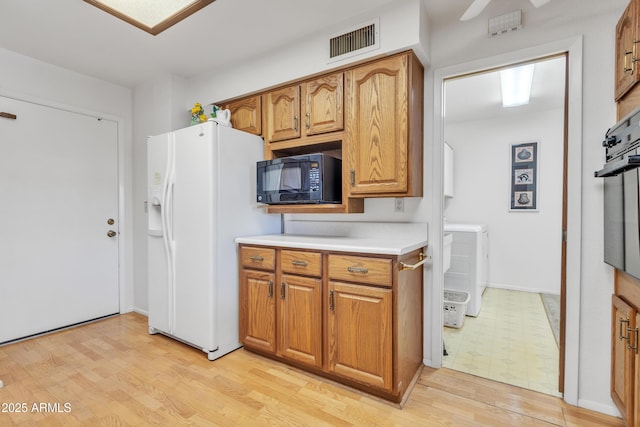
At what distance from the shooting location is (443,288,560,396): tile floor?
206cm

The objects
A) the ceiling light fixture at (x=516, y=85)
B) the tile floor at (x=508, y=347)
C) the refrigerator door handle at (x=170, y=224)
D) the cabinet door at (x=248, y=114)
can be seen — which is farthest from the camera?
the ceiling light fixture at (x=516, y=85)

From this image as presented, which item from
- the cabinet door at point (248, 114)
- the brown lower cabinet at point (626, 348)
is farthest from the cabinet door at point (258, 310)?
the brown lower cabinet at point (626, 348)

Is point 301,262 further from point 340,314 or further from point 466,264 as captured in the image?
point 466,264

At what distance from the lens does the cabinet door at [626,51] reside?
1334 mm

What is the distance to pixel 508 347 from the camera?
247 centimetres

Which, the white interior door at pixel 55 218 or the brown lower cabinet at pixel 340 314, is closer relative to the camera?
the brown lower cabinet at pixel 340 314

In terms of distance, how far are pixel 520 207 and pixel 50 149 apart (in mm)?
5405

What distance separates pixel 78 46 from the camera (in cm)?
249

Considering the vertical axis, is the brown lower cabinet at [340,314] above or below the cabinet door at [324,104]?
below

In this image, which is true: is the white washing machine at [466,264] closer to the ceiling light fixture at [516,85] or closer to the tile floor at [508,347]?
the tile floor at [508,347]

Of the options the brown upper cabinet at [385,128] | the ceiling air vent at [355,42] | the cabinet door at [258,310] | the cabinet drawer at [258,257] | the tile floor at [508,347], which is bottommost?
the tile floor at [508,347]

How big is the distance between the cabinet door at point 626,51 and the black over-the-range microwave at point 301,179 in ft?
5.23

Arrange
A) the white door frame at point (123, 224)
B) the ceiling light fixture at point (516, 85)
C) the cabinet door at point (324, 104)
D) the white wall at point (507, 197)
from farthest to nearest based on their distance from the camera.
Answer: the white wall at point (507, 197)
the white door frame at point (123, 224)
the ceiling light fixture at point (516, 85)
the cabinet door at point (324, 104)

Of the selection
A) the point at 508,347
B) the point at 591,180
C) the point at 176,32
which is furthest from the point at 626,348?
the point at 176,32
